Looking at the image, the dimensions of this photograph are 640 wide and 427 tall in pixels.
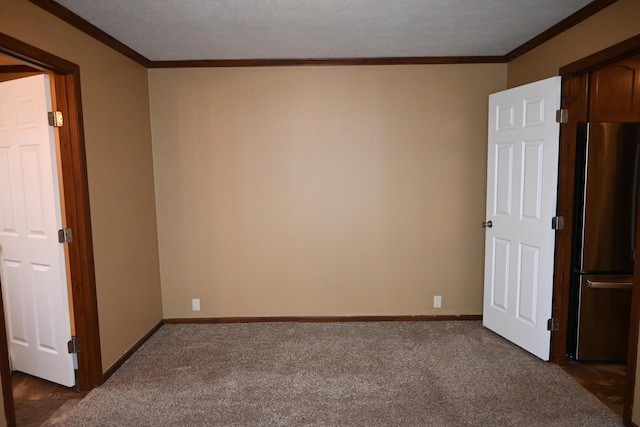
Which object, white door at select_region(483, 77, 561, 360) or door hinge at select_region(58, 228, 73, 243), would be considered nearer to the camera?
door hinge at select_region(58, 228, 73, 243)

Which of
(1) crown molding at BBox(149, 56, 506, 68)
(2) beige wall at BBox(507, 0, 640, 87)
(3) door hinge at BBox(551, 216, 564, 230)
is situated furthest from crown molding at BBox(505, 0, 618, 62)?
(3) door hinge at BBox(551, 216, 564, 230)

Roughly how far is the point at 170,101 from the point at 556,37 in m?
3.18

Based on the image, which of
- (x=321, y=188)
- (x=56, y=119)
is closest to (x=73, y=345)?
(x=56, y=119)

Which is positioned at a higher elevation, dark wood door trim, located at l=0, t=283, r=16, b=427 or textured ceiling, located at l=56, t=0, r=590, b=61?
textured ceiling, located at l=56, t=0, r=590, b=61

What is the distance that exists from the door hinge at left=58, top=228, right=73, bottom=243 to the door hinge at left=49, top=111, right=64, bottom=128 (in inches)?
26.1

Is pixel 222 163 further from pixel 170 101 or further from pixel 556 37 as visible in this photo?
pixel 556 37

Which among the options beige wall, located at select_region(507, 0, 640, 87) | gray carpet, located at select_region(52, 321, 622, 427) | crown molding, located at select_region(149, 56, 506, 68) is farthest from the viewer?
crown molding, located at select_region(149, 56, 506, 68)

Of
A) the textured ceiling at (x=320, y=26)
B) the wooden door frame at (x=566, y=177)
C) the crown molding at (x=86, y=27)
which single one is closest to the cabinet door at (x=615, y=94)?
the wooden door frame at (x=566, y=177)

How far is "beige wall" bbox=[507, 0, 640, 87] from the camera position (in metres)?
2.27

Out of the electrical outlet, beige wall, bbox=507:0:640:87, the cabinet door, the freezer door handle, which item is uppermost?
beige wall, bbox=507:0:640:87

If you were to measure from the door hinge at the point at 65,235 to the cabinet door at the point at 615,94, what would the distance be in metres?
3.75

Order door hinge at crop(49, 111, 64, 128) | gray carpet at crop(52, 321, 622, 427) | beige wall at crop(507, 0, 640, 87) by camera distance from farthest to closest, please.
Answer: door hinge at crop(49, 111, 64, 128)
gray carpet at crop(52, 321, 622, 427)
beige wall at crop(507, 0, 640, 87)

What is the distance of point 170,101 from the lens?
3.70 meters

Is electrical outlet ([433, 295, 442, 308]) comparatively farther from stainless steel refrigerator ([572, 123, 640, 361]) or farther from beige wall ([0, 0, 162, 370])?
beige wall ([0, 0, 162, 370])
